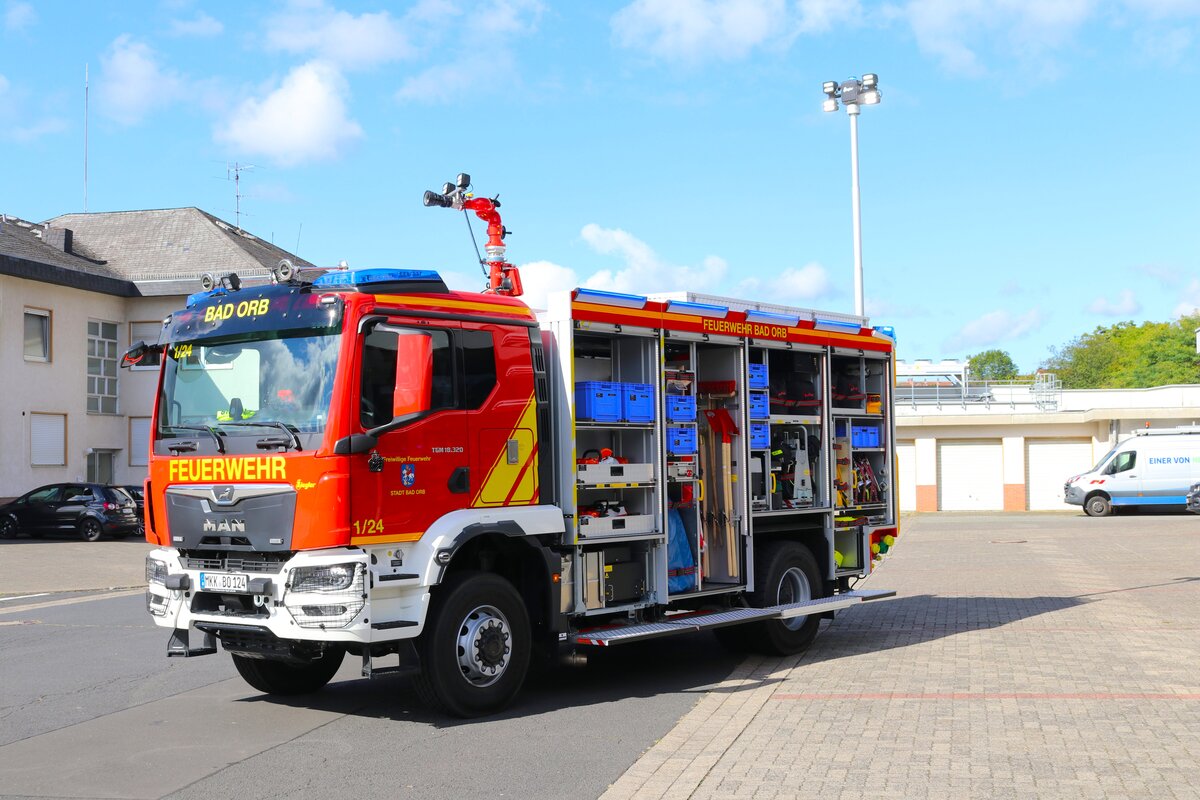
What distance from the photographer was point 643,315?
405 inches

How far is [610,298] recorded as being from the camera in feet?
32.9

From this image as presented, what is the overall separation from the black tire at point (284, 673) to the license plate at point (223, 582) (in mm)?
1170

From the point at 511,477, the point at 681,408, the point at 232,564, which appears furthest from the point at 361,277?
the point at 681,408

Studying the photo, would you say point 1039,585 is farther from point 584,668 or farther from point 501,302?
point 501,302

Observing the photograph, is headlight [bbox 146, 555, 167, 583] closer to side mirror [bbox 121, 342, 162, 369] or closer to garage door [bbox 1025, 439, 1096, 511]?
side mirror [bbox 121, 342, 162, 369]

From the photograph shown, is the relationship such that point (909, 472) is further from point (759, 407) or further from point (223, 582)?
point (223, 582)

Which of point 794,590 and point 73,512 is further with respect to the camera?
point 73,512

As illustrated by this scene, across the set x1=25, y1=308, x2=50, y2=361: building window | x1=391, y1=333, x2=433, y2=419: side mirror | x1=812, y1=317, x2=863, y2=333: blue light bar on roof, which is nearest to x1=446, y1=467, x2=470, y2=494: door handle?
x1=391, y1=333, x2=433, y2=419: side mirror

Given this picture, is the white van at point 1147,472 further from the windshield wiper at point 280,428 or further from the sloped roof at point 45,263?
the windshield wiper at point 280,428

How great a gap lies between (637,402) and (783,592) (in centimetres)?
267

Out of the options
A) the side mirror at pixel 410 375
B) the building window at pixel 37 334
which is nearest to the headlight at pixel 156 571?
the side mirror at pixel 410 375

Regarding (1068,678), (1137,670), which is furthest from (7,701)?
(1137,670)

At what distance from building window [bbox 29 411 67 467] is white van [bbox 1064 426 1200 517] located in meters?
30.3

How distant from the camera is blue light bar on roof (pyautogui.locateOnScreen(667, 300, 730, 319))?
1062cm
